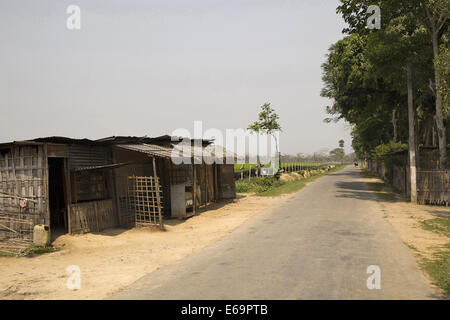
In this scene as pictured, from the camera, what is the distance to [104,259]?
27.2ft

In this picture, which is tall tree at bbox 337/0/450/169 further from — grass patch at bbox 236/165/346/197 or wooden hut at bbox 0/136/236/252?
wooden hut at bbox 0/136/236/252

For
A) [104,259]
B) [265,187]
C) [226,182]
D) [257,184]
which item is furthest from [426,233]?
[257,184]

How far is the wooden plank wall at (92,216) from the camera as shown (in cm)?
1073

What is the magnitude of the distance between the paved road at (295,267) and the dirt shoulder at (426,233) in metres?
0.25

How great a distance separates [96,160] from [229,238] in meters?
5.92

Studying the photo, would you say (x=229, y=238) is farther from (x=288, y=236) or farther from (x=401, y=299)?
(x=401, y=299)

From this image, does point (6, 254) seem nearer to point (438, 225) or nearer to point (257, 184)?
point (438, 225)

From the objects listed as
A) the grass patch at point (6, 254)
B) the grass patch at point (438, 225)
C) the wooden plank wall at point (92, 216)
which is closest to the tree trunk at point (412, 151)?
the grass patch at point (438, 225)

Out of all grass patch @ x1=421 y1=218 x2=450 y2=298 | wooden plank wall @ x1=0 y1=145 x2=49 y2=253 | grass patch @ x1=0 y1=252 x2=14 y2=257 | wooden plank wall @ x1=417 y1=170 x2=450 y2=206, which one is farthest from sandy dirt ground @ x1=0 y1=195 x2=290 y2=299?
wooden plank wall @ x1=417 y1=170 x2=450 y2=206

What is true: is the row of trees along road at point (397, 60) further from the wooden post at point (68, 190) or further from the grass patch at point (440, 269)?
the wooden post at point (68, 190)

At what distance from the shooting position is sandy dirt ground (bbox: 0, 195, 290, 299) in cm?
619

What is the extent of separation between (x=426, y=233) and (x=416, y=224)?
1.50 metres

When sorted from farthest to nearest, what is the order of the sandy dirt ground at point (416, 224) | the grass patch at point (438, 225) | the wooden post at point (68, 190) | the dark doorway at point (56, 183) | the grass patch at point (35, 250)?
1. the dark doorway at point (56, 183)
2. the wooden post at point (68, 190)
3. the grass patch at point (438, 225)
4. the grass patch at point (35, 250)
5. the sandy dirt ground at point (416, 224)
